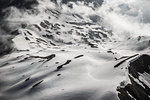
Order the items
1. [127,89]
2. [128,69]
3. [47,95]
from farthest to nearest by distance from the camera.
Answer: [128,69], [47,95], [127,89]

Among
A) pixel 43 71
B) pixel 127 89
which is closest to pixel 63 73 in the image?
pixel 43 71

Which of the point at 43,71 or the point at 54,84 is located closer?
the point at 54,84

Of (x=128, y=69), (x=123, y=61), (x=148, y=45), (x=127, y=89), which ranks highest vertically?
(x=148, y=45)

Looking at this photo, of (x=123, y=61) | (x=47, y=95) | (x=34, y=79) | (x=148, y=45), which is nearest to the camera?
(x=47, y=95)

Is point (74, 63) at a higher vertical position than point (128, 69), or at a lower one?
higher

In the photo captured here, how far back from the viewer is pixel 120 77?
5384cm

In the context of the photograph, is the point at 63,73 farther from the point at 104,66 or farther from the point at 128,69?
the point at 128,69

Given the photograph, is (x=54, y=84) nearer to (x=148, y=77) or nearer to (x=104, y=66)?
(x=104, y=66)

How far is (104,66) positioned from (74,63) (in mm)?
9239

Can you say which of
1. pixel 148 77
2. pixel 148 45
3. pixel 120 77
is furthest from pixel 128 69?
pixel 148 45

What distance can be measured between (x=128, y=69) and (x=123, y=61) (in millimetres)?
6095

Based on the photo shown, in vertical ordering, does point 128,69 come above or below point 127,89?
above

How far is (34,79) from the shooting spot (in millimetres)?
68688

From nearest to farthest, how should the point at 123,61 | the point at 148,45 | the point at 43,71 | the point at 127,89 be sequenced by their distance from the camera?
the point at 127,89 < the point at 123,61 < the point at 43,71 < the point at 148,45
